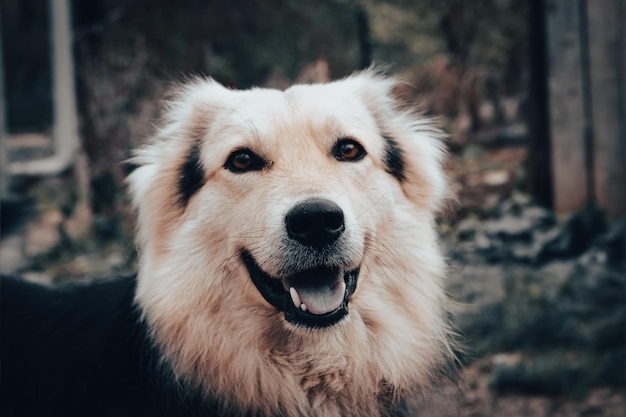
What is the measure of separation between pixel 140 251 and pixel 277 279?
0.71 metres

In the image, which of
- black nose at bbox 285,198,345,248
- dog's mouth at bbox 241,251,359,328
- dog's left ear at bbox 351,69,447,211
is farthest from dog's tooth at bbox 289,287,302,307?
dog's left ear at bbox 351,69,447,211

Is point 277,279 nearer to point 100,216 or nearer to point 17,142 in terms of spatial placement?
point 100,216

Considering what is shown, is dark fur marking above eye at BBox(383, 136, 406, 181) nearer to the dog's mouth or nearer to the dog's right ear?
the dog's mouth

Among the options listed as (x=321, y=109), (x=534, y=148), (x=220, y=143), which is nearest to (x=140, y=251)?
(x=220, y=143)

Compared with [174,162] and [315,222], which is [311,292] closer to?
[315,222]

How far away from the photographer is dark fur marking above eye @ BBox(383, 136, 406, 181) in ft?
9.43

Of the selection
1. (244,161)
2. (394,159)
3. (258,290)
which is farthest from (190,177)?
(394,159)

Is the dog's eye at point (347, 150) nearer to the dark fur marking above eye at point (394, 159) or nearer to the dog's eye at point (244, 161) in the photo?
the dark fur marking above eye at point (394, 159)

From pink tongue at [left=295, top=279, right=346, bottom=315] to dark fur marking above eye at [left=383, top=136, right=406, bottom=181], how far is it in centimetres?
66

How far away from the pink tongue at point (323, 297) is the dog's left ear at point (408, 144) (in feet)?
2.16

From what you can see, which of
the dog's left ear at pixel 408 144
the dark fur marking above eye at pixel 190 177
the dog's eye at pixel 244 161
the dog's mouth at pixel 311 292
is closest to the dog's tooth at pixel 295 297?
the dog's mouth at pixel 311 292

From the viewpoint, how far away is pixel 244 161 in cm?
266

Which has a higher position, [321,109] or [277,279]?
[321,109]

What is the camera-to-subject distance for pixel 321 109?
271cm
